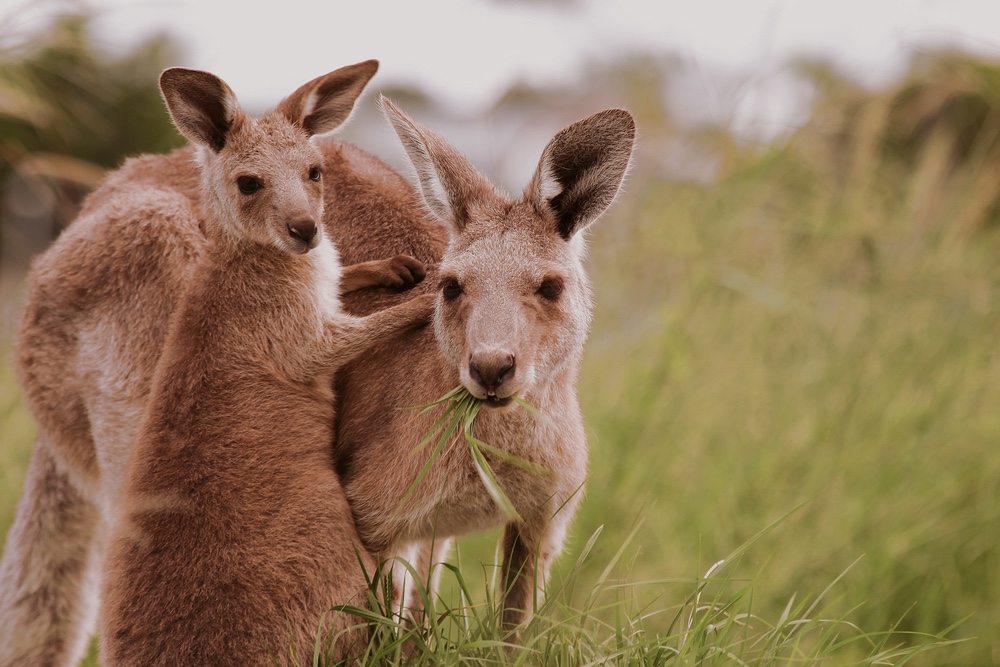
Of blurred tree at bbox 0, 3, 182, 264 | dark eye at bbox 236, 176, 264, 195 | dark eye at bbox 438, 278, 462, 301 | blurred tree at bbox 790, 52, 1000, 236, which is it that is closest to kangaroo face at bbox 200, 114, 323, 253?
dark eye at bbox 236, 176, 264, 195

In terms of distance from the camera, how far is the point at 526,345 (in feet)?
8.14

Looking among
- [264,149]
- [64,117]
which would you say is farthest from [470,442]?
[64,117]

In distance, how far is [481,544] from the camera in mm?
5023

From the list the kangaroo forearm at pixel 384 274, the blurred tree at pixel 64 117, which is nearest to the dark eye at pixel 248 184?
the kangaroo forearm at pixel 384 274

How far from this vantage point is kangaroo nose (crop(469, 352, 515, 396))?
2.36m

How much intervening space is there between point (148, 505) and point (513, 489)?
964 mm

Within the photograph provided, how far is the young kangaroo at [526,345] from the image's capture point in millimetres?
2623

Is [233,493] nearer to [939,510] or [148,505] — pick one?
[148,505]

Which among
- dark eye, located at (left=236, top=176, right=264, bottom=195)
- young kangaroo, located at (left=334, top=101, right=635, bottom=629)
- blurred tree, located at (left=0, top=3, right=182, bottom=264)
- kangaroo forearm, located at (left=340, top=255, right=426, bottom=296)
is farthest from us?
blurred tree, located at (left=0, top=3, right=182, bottom=264)

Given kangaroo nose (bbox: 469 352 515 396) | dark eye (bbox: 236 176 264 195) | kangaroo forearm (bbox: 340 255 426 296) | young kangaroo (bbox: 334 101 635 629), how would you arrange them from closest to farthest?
kangaroo nose (bbox: 469 352 515 396) → young kangaroo (bbox: 334 101 635 629) → dark eye (bbox: 236 176 264 195) → kangaroo forearm (bbox: 340 255 426 296)

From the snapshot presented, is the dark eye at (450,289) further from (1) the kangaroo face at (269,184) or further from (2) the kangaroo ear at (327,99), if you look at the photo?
(2) the kangaroo ear at (327,99)

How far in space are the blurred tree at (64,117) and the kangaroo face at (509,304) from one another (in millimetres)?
1968

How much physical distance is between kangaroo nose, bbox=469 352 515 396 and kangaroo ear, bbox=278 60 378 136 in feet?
3.04

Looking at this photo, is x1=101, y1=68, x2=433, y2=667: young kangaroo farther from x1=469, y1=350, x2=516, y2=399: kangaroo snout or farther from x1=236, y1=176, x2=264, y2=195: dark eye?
x1=469, y1=350, x2=516, y2=399: kangaroo snout
